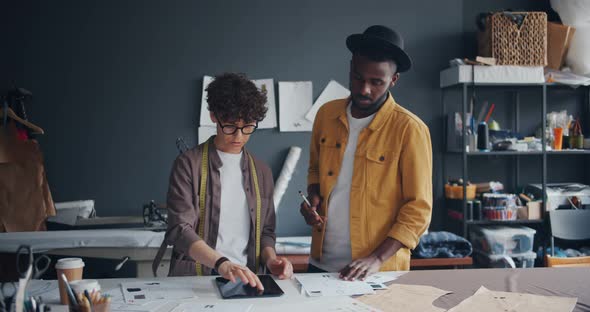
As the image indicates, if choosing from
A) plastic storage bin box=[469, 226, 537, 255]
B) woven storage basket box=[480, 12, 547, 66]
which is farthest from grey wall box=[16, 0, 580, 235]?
plastic storage bin box=[469, 226, 537, 255]

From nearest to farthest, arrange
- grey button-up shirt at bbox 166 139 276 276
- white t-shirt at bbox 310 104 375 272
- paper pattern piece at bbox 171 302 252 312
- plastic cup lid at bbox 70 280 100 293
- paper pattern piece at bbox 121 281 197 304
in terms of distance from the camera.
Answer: plastic cup lid at bbox 70 280 100 293 → paper pattern piece at bbox 171 302 252 312 → paper pattern piece at bbox 121 281 197 304 → grey button-up shirt at bbox 166 139 276 276 → white t-shirt at bbox 310 104 375 272

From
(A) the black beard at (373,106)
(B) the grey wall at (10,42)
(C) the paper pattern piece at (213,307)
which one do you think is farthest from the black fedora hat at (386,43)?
(B) the grey wall at (10,42)

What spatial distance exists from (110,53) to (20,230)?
1.30 meters

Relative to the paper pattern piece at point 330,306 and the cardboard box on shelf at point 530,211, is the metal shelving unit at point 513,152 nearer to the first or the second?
the cardboard box on shelf at point 530,211

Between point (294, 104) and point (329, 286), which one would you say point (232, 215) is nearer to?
point (329, 286)

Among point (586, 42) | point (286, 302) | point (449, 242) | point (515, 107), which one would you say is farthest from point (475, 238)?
point (286, 302)

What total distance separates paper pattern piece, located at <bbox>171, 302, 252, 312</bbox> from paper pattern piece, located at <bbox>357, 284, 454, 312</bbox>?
0.37 meters

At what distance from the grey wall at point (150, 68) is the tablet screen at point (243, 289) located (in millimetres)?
2123

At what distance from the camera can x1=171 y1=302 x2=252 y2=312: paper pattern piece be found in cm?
162

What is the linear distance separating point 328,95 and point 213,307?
253 centimetres

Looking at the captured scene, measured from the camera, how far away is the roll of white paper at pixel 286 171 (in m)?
3.91

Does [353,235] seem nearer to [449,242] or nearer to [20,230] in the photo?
[449,242]

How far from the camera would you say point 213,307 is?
5.41 ft

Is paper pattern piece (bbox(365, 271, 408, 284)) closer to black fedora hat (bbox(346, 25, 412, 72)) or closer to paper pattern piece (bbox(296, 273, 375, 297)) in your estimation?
paper pattern piece (bbox(296, 273, 375, 297))
